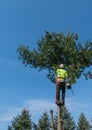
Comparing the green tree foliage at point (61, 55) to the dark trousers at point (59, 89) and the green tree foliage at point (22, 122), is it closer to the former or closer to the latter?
the dark trousers at point (59, 89)

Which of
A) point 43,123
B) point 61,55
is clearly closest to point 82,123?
point 43,123

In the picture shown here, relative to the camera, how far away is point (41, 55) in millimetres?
29906

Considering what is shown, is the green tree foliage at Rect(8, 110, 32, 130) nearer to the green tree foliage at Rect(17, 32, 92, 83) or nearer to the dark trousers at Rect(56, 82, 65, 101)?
the green tree foliage at Rect(17, 32, 92, 83)

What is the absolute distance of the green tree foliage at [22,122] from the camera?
55.5 metres

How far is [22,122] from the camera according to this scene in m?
56.2

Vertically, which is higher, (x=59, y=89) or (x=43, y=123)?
(x=43, y=123)

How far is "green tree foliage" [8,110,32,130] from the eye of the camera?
55500 millimetres

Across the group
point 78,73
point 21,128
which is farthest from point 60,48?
point 21,128

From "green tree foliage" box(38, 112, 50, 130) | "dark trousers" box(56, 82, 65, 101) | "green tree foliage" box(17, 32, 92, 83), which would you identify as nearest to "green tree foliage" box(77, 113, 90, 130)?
"green tree foliage" box(38, 112, 50, 130)

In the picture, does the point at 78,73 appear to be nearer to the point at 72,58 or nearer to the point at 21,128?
the point at 72,58

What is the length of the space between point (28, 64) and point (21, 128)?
26755 mm

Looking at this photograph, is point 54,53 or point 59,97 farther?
point 54,53

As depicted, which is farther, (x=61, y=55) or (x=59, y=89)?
(x=61, y=55)

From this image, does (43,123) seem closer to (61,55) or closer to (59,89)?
(61,55)
